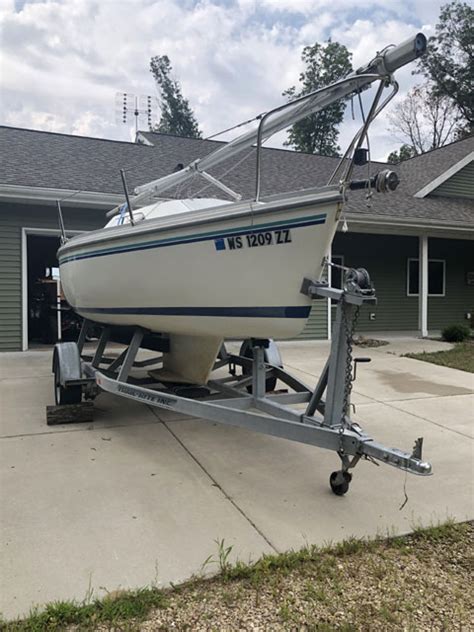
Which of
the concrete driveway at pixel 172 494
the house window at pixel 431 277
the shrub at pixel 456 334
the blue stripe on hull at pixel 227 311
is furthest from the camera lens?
the house window at pixel 431 277

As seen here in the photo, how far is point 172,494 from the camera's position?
3.37 meters

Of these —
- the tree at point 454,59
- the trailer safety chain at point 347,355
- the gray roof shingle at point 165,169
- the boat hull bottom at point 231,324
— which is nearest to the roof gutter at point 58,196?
the gray roof shingle at point 165,169

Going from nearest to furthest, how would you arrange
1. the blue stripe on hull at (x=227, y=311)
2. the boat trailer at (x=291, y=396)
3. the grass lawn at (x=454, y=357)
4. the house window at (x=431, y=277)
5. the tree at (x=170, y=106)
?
the boat trailer at (x=291, y=396)
the blue stripe on hull at (x=227, y=311)
the grass lawn at (x=454, y=357)
the house window at (x=431, y=277)
the tree at (x=170, y=106)

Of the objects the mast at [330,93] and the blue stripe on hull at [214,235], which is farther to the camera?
the blue stripe on hull at [214,235]

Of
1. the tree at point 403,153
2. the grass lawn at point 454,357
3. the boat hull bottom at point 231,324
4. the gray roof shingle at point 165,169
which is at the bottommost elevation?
the grass lawn at point 454,357

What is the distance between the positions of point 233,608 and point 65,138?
1221cm

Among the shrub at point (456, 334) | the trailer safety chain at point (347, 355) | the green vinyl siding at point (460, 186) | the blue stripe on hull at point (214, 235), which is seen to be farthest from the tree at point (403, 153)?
the trailer safety chain at point (347, 355)

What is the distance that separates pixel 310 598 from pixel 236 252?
2198 mm

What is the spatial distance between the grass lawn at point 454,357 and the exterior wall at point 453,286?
3.79 m

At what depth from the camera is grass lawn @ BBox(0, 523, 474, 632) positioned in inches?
85.4

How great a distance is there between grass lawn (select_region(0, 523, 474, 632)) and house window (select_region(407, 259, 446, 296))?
1205 centimetres

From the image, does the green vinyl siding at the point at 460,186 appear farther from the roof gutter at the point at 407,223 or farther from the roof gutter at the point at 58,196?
the roof gutter at the point at 58,196

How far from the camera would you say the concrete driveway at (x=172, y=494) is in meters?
2.57

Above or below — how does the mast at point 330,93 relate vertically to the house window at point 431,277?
above
